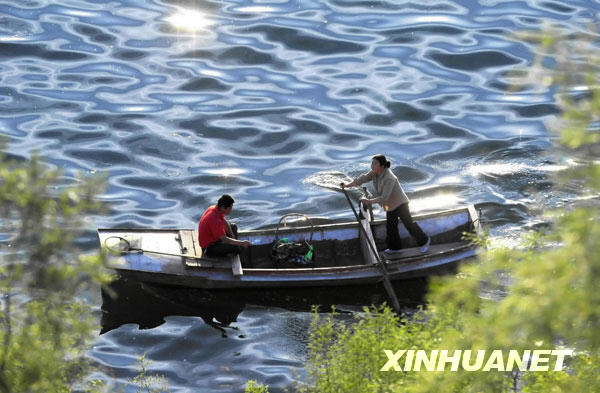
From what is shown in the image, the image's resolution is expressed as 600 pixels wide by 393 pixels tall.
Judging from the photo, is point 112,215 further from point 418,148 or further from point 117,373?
point 418,148

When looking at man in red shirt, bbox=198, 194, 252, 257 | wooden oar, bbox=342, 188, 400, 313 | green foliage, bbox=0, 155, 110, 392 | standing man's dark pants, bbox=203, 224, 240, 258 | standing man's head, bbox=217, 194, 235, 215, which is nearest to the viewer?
green foliage, bbox=0, 155, 110, 392

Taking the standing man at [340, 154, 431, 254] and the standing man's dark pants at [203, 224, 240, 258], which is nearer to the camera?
the standing man's dark pants at [203, 224, 240, 258]

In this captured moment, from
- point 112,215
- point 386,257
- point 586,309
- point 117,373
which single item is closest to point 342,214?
point 386,257

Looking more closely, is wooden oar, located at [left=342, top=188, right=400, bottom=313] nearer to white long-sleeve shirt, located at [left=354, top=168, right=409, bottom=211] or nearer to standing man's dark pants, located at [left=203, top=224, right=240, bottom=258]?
white long-sleeve shirt, located at [left=354, top=168, right=409, bottom=211]

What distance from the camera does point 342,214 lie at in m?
21.9

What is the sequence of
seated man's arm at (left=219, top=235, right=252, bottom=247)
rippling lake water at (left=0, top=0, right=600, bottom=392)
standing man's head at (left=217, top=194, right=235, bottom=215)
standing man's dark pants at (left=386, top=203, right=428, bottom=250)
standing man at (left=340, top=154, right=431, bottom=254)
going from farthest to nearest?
standing man's dark pants at (left=386, top=203, right=428, bottom=250)
rippling lake water at (left=0, top=0, right=600, bottom=392)
standing man at (left=340, top=154, right=431, bottom=254)
seated man's arm at (left=219, top=235, right=252, bottom=247)
standing man's head at (left=217, top=194, right=235, bottom=215)

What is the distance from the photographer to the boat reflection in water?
17938 millimetres

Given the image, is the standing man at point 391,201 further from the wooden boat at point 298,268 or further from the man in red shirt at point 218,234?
the man in red shirt at point 218,234

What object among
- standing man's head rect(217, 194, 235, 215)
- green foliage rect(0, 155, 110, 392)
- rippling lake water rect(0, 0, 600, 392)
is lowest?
green foliage rect(0, 155, 110, 392)

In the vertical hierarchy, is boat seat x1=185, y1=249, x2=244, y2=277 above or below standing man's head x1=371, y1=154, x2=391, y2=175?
below

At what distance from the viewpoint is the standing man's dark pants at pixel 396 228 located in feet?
60.6

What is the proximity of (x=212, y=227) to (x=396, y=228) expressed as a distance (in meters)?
3.86

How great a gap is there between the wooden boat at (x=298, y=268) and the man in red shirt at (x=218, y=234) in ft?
0.62

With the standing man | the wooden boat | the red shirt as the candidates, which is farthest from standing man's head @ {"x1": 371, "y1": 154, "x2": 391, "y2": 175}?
the red shirt
